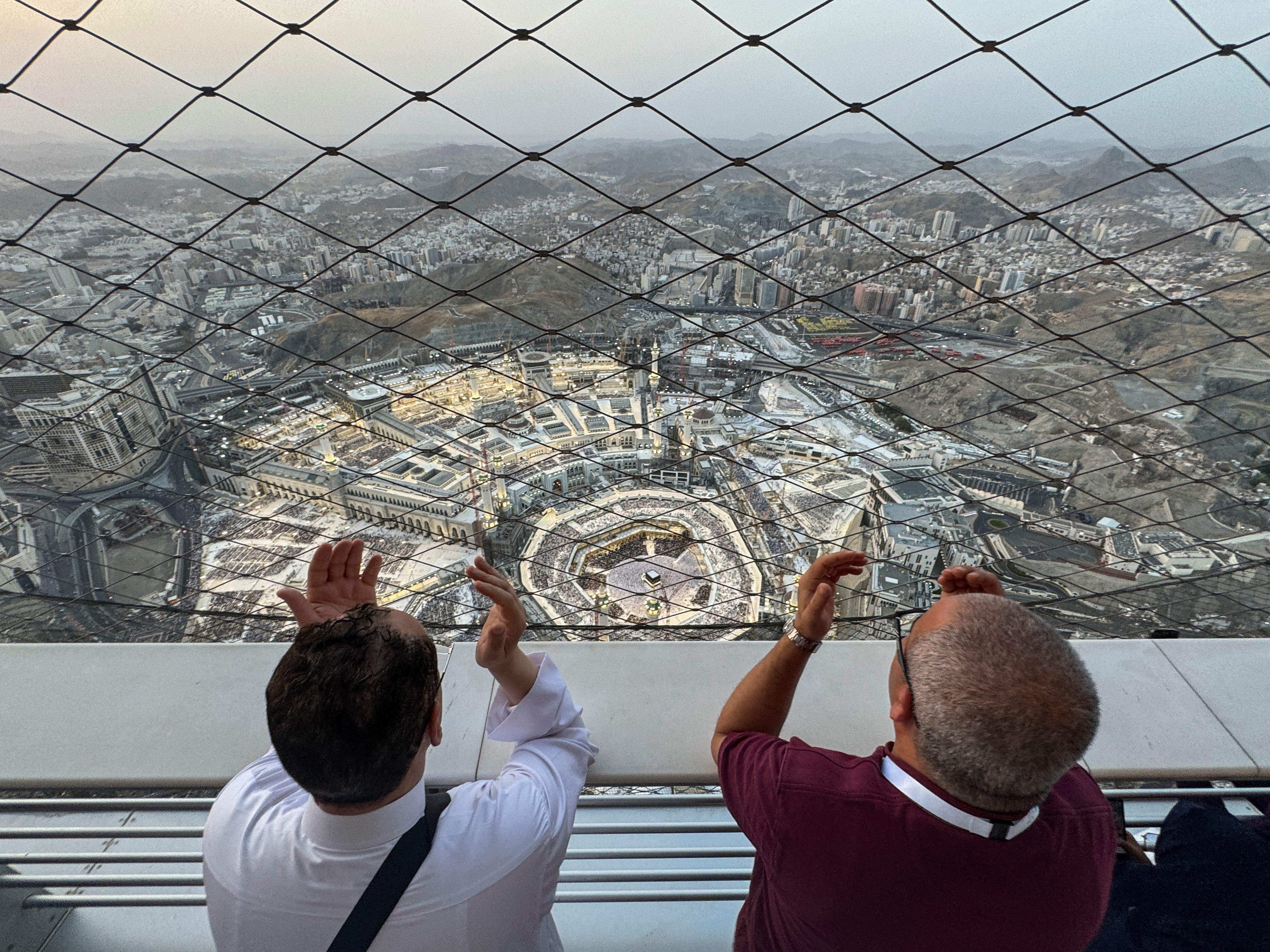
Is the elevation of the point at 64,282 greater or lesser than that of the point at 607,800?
greater

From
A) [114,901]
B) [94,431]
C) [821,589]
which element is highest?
[821,589]

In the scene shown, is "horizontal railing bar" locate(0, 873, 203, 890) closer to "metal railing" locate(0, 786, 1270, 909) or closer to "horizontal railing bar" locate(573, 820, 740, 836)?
"metal railing" locate(0, 786, 1270, 909)

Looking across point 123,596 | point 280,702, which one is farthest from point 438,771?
point 123,596

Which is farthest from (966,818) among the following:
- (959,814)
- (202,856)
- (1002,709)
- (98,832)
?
(98,832)

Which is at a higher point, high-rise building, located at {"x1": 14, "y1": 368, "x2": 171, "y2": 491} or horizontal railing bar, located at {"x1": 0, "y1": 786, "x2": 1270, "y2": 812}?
high-rise building, located at {"x1": 14, "y1": 368, "x2": 171, "y2": 491}

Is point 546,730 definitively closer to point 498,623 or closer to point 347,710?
point 498,623

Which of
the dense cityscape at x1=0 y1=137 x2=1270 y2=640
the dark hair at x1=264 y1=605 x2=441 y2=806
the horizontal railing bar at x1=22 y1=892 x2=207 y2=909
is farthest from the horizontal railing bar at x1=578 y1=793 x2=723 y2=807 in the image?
the horizontal railing bar at x1=22 y1=892 x2=207 y2=909

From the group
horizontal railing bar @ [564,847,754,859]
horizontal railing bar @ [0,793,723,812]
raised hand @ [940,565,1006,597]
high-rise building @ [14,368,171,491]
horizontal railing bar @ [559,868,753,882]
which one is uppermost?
raised hand @ [940,565,1006,597]
